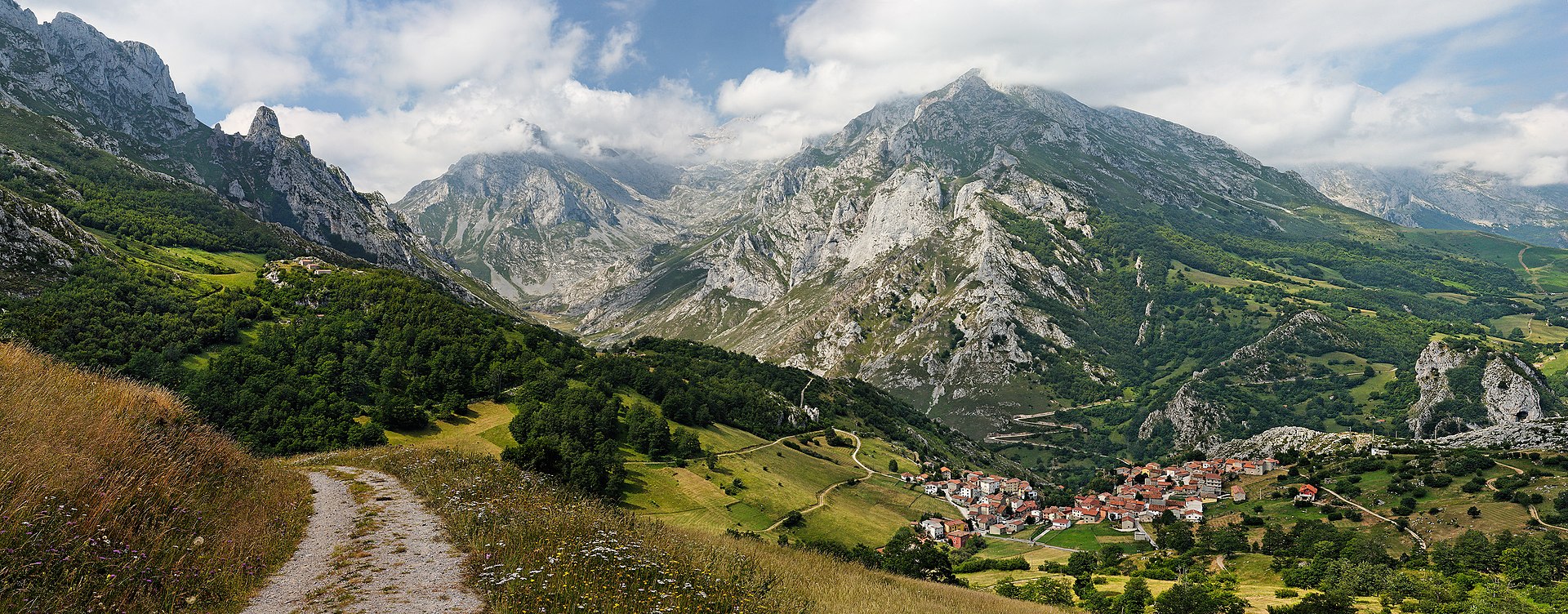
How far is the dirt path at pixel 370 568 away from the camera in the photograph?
11.3 m

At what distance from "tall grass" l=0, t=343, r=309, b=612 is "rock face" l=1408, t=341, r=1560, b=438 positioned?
787 feet

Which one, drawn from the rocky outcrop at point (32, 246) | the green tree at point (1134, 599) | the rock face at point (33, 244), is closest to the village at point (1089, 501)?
the green tree at point (1134, 599)

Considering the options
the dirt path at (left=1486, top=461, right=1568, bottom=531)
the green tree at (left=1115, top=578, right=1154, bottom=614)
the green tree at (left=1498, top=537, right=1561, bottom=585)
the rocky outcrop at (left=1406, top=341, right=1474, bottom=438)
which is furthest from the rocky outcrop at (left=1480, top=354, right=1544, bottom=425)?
the green tree at (left=1115, top=578, right=1154, bottom=614)

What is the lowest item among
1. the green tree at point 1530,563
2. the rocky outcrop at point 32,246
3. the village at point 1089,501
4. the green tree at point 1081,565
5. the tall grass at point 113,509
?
the village at point 1089,501

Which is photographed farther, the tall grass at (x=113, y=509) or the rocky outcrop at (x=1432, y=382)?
the rocky outcrop at (x=1432, y=382)

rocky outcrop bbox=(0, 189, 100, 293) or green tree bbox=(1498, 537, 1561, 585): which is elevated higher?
rocky outcrop bbox=(0, 189, 100, 293)

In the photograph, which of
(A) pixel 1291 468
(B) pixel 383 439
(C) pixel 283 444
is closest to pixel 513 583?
(B) pixel 383 439

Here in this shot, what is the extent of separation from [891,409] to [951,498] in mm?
81885

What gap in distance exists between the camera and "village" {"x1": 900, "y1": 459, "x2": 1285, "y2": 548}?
95438 millimetres

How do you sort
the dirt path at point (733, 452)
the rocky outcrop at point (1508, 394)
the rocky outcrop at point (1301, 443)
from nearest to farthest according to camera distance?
the dirt path at point (733, 452) → the rocky outcrop at point (1301, 443) → the rocky outcrop at point (1508, 394)

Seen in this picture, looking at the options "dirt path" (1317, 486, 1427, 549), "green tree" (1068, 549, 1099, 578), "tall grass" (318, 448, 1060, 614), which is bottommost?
"green tree" (1068, 549, 1099, 578)

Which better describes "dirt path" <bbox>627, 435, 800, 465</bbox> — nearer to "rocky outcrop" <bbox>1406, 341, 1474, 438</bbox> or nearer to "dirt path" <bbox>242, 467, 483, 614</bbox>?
"dirt path" <bbox>242, 467, 483, 614</bbox>

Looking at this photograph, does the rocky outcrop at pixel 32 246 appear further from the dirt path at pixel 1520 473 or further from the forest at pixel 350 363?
the dirt path at pixel 1520 473

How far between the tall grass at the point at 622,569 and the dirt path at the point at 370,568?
0.63 m
